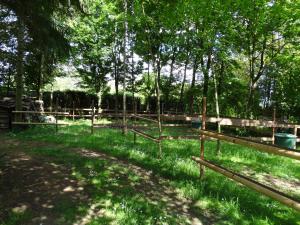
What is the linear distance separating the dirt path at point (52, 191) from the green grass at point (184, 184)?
175 mm

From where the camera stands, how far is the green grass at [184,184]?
5.15 m

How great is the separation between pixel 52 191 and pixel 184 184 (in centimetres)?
285

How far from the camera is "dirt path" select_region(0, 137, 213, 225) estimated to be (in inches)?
200

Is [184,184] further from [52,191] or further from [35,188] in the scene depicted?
[35,188]

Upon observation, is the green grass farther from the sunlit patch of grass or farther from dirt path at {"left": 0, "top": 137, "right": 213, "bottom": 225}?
the sunlit patch of grass

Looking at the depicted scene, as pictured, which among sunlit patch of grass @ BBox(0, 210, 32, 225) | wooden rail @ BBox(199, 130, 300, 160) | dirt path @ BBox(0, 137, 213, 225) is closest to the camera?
wooden rail @ BBox(199, 130, 300, 160)

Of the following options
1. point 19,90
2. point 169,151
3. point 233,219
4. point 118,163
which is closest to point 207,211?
point 233,219

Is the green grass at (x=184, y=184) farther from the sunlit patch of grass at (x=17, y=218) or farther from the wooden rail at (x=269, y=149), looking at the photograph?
the wooden rail at (x=269, y=149)

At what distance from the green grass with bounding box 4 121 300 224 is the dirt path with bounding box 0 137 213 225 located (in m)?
0.18

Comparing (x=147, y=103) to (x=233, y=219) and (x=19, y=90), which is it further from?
(x=233, y=219)

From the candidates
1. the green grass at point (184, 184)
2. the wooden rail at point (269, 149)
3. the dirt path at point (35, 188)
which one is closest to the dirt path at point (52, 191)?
the dirt path at point (35, 188)

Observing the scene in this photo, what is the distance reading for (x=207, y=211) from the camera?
17.9ft

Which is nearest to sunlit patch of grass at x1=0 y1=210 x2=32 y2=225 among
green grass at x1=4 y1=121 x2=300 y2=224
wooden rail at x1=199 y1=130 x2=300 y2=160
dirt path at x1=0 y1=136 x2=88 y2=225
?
dirt path at x1=0 y1=136 x2=88 y2=225

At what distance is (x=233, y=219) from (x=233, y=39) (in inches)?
585
